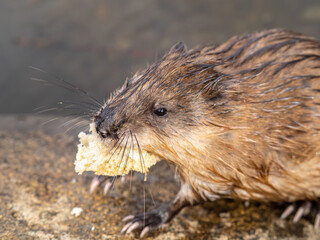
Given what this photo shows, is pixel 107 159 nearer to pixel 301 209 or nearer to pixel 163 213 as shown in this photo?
pixel 163 213

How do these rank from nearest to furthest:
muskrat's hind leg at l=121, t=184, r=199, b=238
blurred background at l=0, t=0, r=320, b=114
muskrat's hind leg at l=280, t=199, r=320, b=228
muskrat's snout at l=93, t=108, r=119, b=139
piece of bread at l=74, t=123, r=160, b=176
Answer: muskrat's snout at l=93, t=108, r=119, b=139 → piece of bread at l=74, t=123, r=160, b=176 → muskrat's hind leg at l=121, t=184, r=199, b=238 → muskrat's hind leg at l=280, t=199, r=320, b=228 → blurred background at l=0, t=0, r=320, b=114

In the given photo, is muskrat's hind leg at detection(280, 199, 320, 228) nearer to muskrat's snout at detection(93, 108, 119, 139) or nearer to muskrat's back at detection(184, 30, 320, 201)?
A: muskrat's back at detection(184, 30, 320, 201)

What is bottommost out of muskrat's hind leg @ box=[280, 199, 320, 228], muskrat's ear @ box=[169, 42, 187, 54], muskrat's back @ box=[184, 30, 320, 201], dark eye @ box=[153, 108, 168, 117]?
muskrat's hind leg @ box=[280, 199, 320, 228]

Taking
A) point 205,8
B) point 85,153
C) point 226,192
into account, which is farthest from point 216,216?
point 205,8

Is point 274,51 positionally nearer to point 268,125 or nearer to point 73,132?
point 268,125

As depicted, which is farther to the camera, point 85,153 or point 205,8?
point 205,8

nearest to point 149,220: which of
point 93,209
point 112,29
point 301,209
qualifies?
point 93,209

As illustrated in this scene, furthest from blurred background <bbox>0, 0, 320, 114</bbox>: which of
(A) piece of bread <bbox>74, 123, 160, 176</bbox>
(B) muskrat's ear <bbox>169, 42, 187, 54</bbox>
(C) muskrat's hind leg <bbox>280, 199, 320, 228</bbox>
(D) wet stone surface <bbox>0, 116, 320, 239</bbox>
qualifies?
(C) muskrat's hind leg <bbox>280, 199, 320, 228</bbox>

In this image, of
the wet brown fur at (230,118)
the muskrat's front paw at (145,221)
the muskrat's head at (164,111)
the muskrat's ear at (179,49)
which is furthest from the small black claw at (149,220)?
the muskrat's ear at (179,49)
